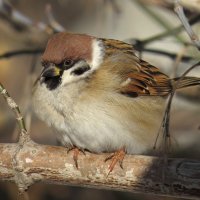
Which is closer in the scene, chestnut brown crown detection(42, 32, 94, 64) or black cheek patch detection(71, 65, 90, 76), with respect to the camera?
chestnut brown crown detection(42, 32, 94, 64)

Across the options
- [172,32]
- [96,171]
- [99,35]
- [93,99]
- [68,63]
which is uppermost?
[99,35]

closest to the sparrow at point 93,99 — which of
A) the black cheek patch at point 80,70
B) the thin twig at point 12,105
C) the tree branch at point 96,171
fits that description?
the black cheek patch at point 80,70

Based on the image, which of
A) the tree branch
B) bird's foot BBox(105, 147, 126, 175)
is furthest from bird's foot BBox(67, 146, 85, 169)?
bird's foot BBox(105, 147, 126, 175)

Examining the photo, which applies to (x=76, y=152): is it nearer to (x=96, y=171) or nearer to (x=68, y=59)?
(x=96, y=171)

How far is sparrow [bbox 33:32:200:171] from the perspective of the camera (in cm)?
346

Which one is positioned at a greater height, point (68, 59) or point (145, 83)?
point (145, 83)

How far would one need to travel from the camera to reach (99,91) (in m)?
3.53

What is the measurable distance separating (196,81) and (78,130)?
860 millimetres

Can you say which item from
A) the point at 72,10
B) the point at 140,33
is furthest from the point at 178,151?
the point at 72,10

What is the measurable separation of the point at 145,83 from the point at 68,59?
0.59 meters

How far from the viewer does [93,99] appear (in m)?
3.49

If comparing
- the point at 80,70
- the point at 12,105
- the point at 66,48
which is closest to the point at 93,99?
the point at 80,70

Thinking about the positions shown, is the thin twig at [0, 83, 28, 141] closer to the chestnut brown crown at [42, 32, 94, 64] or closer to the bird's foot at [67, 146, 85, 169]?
the bird's foot at [67, 146, 85, 169]

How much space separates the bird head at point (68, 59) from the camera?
11.3 ft
